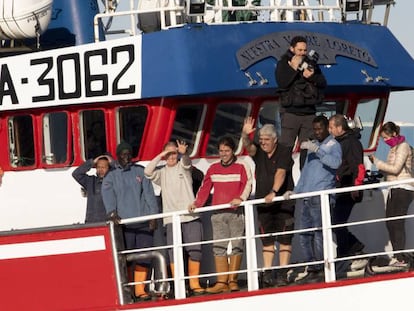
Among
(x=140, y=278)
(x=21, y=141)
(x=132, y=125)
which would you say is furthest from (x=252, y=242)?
(x=21, y=141)

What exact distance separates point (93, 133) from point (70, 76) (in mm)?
738

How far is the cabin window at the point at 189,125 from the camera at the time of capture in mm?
16078

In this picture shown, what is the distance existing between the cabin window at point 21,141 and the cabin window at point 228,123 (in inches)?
88.0

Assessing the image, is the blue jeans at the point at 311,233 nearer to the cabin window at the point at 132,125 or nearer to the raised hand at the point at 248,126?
the raised hand at the point at 248,126

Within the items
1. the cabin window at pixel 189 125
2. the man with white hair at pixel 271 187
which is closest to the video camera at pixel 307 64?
the man with white hair at pixel 271 187

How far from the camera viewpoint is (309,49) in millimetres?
16406

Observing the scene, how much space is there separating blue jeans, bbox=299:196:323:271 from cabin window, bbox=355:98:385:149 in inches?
101

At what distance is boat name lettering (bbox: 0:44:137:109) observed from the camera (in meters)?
16.2

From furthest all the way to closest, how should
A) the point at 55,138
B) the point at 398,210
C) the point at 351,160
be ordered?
the point at 55,138
the point at 398,210
the point at 351,160

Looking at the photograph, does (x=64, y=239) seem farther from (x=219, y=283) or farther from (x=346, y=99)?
(x=346, y=99)

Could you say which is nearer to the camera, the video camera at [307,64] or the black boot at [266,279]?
the black boot at [266,279]

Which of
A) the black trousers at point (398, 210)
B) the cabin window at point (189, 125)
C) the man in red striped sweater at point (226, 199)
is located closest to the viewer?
the man in red striped sweater at point (226, 199)

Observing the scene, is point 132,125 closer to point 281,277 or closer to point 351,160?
point 281,277

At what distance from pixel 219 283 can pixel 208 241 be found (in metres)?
0.66
